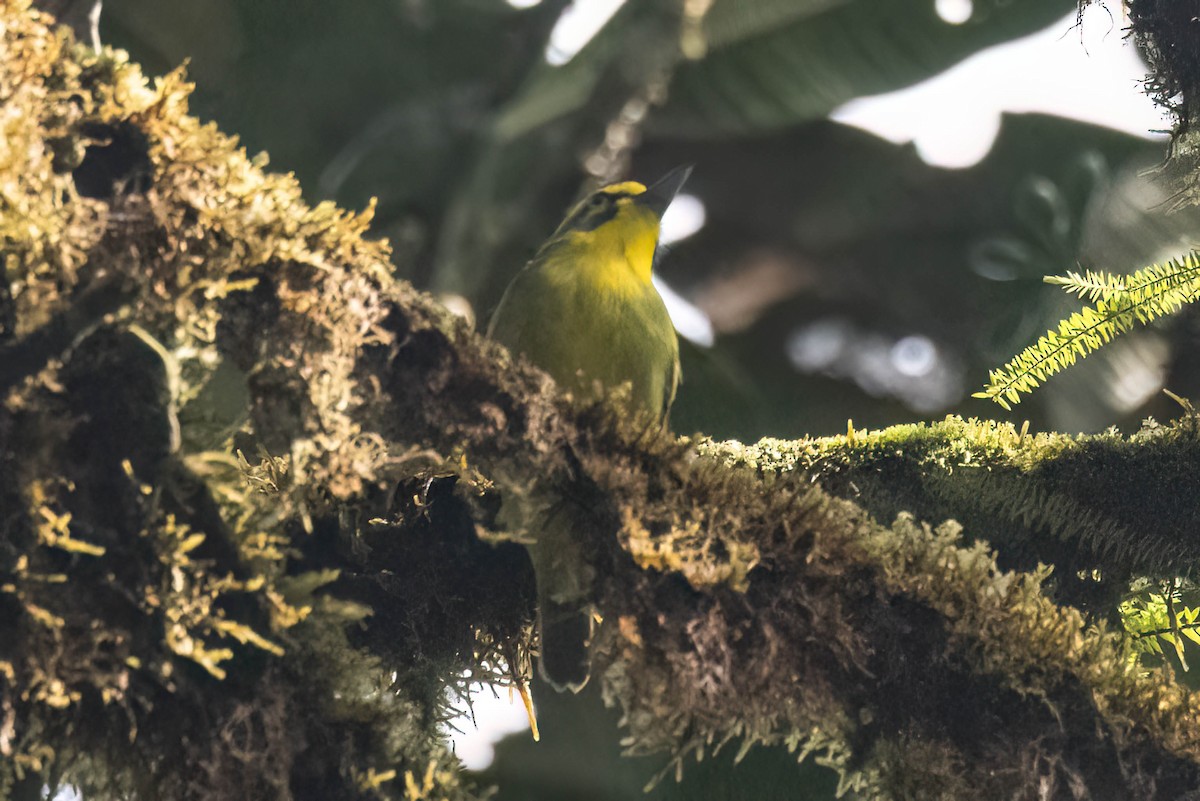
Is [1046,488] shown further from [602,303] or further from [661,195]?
[661,195]

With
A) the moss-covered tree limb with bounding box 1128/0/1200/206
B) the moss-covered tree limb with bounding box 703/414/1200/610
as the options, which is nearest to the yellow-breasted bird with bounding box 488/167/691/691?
the moss-covered tree limb with bounding box 703/414/1200/610

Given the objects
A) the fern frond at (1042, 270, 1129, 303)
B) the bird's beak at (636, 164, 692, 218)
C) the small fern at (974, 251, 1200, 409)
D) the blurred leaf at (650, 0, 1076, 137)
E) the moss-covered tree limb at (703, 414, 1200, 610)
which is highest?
the blurred leaf at (650, 0, 1076, 137)

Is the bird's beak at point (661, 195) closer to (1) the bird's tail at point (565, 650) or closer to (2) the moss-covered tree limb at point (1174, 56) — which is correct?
(2) the moss-covered tree limb at point (1174, 56)

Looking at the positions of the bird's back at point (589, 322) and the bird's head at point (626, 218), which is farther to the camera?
the bird's head at point (626, 218)

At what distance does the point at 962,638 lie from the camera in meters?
1.33

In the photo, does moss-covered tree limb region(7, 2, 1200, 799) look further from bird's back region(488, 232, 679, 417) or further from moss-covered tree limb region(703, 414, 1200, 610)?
bird's back region(488, 232, 679, 417)

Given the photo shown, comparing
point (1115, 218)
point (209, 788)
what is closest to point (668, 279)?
point (1115, 218)

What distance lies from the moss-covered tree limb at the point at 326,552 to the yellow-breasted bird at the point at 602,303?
0.57 m

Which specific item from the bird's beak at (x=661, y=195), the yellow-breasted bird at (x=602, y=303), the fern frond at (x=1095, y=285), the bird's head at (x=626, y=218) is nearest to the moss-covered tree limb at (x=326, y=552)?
the yellow-breasted bird at (x=602, y=303)

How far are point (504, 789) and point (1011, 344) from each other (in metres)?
2.46

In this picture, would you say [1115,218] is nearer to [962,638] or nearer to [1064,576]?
[1064,576]

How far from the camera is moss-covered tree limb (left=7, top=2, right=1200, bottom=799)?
1.09m

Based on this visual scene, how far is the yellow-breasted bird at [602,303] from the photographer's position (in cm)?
206

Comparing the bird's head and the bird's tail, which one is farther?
the bird's head
